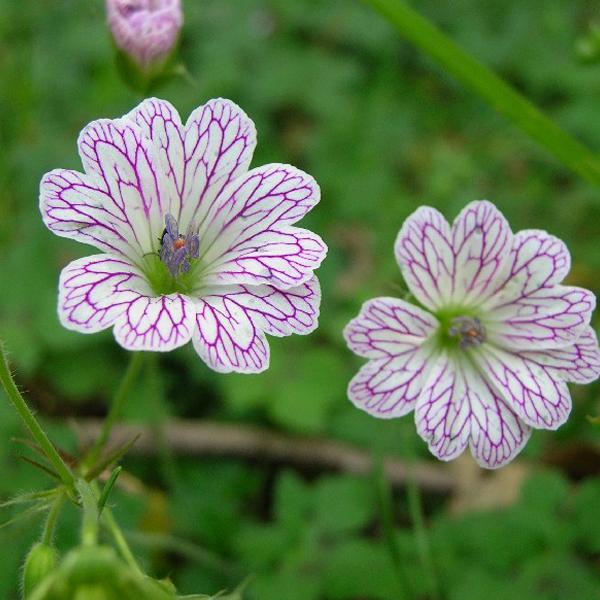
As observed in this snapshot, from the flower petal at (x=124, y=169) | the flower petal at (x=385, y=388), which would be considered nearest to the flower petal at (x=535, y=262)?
the flower petal at (x=385, y=388)

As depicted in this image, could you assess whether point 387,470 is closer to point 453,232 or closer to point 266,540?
point 266,540

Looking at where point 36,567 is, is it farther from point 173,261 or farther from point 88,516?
point 173,261

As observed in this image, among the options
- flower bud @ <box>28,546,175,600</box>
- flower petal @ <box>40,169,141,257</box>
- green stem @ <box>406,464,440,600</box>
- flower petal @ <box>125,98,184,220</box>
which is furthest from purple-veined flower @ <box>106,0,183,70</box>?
flower bud @ <box>28,546,175,600</box>

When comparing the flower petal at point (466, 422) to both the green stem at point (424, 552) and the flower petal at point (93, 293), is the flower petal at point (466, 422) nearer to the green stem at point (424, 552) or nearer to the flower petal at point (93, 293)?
the green stem at point (424, 552)

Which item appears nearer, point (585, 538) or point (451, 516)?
point (585, 538)

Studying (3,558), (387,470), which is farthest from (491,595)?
(3,558)

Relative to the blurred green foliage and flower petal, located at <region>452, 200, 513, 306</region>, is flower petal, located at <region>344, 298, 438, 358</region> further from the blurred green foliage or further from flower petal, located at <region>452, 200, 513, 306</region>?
flower petal, located at <region>452, 200, 513, 306</region>

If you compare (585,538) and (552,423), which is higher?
(552,423)
